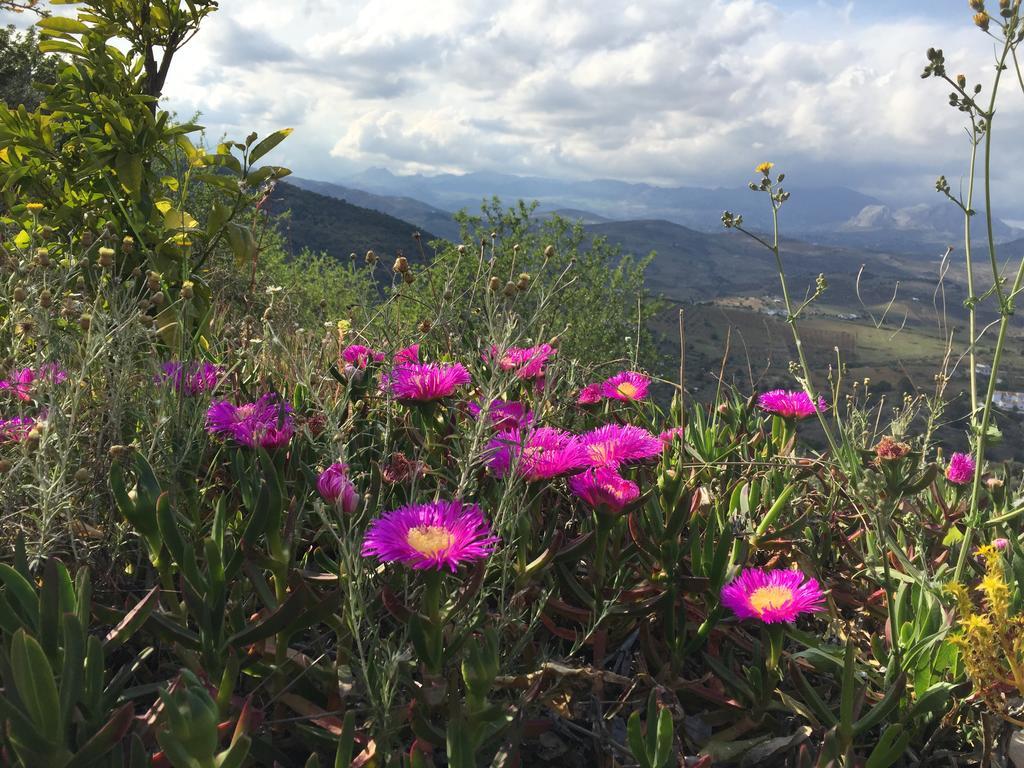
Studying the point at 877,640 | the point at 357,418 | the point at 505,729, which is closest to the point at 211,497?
the point at 357,418

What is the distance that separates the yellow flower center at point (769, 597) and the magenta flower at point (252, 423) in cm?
94

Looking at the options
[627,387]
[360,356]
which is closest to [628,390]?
[627,387]

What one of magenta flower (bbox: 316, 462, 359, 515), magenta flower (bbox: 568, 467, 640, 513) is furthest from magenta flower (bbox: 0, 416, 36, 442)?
magenta flower (bbox: 568, 467, 640, 513)

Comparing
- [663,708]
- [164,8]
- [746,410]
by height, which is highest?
[164,8]

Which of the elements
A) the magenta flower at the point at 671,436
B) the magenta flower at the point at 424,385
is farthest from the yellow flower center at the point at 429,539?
the magenta flower at the point at 671,436

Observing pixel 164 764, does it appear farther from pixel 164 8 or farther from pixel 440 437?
pixel 164 8

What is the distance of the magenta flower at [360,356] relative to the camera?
191cm

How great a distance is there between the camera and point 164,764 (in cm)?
102

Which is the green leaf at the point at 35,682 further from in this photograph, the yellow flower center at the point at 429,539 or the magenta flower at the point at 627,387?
the magenta flower at the point at 627,387

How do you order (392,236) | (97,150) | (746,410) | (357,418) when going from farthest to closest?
(392,236) → (97,150) → (746,410) → (357,418)

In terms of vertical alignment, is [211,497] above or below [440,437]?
below

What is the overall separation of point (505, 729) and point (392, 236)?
82.9m

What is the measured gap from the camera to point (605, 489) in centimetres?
135

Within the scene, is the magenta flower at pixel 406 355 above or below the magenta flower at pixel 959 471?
above
